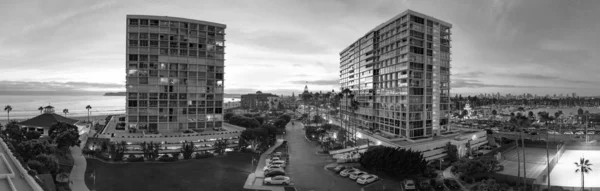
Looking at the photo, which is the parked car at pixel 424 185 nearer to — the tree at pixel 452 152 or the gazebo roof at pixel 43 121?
the tree at pixel 452 152

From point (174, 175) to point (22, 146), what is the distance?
22.1 m

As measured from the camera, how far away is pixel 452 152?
2357 inches

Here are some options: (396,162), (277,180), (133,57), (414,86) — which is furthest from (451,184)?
(133,57)

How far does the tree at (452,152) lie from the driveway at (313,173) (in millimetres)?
25606

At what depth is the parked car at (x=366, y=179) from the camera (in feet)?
139

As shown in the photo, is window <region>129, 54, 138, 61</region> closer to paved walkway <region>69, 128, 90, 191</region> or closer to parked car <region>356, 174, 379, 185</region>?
paved walkway <region>69, 128, 90, 191</region>

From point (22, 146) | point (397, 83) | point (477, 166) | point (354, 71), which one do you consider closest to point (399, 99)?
point (397, 83)

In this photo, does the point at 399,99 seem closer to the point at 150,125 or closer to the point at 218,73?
the point at 218,73

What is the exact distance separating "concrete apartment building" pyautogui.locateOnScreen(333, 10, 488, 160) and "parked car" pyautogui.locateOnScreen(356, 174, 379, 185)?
1592 centimetres

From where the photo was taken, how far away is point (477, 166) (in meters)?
45.4

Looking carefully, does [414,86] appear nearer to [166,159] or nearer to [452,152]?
[452,152]

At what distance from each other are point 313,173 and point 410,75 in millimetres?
34861

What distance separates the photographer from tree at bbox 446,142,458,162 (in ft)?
195

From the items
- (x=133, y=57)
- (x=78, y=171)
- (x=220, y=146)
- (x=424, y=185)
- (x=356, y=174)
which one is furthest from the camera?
(x=133, y=57)
